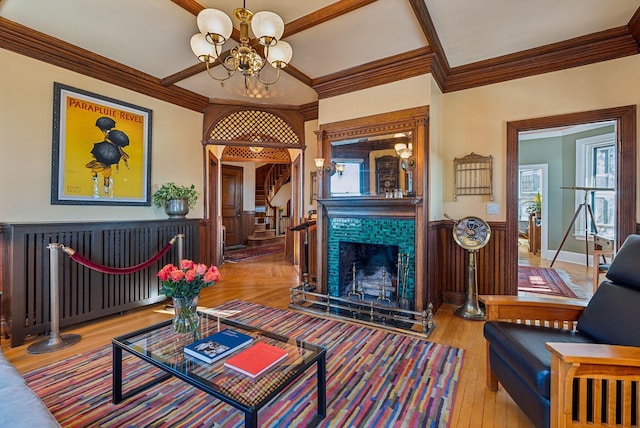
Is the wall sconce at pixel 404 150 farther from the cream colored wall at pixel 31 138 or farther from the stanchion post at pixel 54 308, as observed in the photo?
the stanchion post at pixel 54 308

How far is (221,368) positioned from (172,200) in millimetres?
2878

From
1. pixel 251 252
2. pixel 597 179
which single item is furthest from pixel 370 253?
pixel 597 179

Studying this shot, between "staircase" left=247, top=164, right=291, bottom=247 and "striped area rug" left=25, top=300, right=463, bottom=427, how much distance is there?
7.38 m

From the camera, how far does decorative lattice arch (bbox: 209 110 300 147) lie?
15.2ft

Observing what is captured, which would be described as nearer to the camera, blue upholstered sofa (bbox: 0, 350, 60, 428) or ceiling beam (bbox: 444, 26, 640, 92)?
blue upholstered sofa (bbox: 0, 350, 60, 428)

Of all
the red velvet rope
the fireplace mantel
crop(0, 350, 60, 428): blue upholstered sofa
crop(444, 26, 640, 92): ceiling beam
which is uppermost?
crop(444, 26, 640, 92): ceiling beam

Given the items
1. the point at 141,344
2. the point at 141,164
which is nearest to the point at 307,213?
the point at 141,164

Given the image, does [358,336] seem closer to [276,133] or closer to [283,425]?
[283,425]

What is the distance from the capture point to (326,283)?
388cm

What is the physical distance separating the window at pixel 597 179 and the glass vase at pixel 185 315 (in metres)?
6.52

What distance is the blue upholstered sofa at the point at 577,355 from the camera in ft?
4.11

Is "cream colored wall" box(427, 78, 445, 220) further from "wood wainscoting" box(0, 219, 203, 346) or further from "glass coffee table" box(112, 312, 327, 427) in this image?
"wood wainscoting" box(0, 219, 203, 346)

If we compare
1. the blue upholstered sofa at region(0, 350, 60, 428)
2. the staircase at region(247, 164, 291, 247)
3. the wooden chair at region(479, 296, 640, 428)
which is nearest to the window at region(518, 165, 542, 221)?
the staircase at region(247, 164, 291, 247)

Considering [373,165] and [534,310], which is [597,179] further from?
[534,310]
